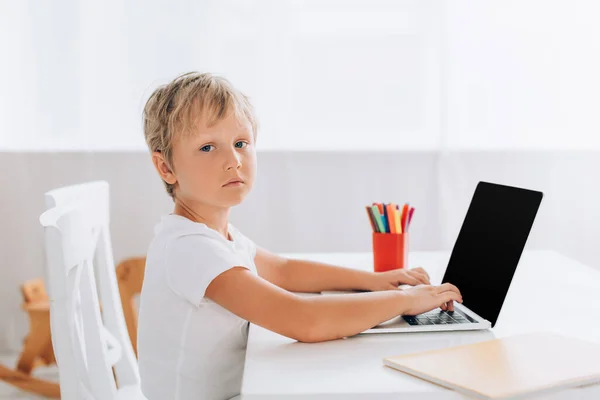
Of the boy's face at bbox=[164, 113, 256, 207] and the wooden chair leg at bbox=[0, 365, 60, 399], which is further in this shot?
the wooden chair leg at bbox=[0, 365, 60, 399]

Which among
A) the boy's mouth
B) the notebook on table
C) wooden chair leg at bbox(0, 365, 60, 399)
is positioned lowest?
wooden chair leg at bbox(0, 365, 60, 399)

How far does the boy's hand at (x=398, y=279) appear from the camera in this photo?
1259mm

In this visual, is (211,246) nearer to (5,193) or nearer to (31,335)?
(31,335)

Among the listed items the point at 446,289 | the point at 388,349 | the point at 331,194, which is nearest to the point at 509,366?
the point at 388,349

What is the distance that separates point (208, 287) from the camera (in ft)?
3.32

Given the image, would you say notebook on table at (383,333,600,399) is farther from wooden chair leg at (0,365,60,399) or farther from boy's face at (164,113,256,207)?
wooden chair leg at (0,365,60,399)

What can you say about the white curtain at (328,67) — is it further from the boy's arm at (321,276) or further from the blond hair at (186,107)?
the blond hair at (186,107)

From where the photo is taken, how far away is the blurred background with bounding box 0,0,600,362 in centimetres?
271

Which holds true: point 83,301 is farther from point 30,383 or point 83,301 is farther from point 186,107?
point 30,383

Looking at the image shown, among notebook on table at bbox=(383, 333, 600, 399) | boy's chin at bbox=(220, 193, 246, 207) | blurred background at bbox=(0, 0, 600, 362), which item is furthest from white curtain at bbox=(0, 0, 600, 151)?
notebook on table at bbox=(383, 333, 600, 399)

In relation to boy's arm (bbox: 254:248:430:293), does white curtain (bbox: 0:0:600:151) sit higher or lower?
higher

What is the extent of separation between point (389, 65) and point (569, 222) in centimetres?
88

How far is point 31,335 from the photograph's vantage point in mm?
2521

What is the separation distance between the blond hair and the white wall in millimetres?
1580
